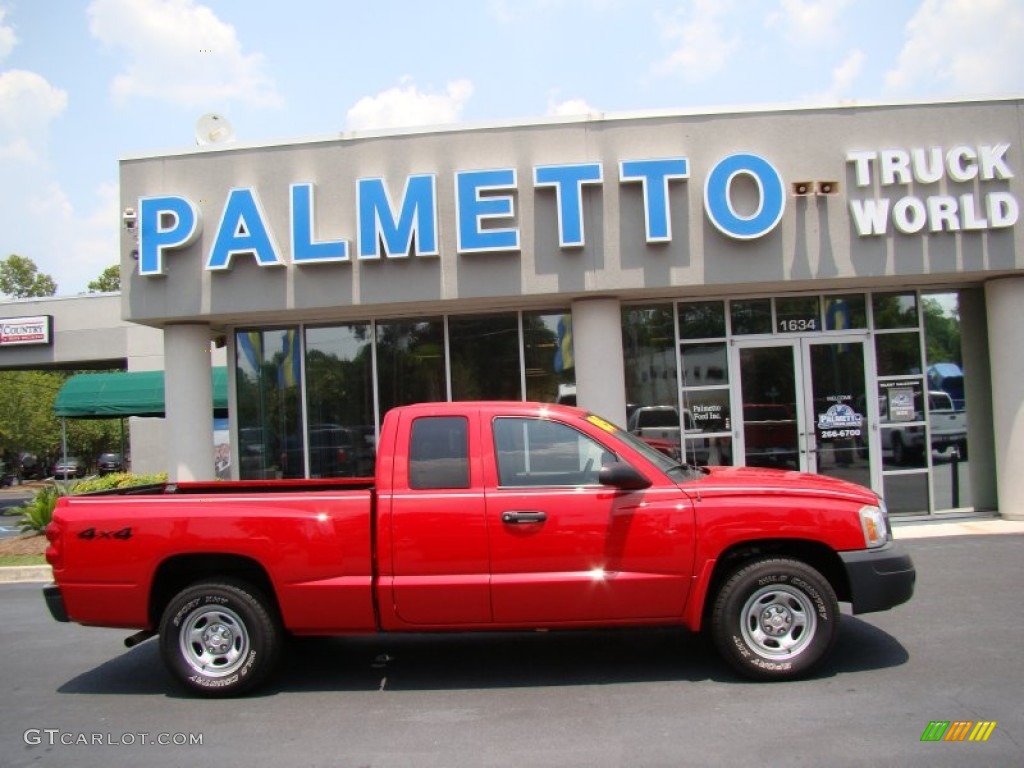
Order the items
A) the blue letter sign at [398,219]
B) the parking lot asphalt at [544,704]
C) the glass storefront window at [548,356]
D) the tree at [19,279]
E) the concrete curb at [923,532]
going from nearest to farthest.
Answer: the parking lot asphalt at [544,704]
the concrete curb at [923,532]
the blue letter sign at [398,219]
the glass storefront window at [548,356]
the tree at [19,279]

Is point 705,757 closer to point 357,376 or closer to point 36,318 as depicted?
point 357,376

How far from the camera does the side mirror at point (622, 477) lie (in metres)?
5.20

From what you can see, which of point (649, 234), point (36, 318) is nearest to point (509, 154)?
point (649, 234)

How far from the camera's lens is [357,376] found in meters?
12.6

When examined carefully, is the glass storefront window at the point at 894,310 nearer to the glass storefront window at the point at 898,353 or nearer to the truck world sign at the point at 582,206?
the glass storefront window at the point at 898,353

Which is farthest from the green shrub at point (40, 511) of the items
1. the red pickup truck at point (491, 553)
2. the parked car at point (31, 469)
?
the parked car at point (31, 469)

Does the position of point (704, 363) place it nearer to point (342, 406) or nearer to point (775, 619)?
point (342, 406)

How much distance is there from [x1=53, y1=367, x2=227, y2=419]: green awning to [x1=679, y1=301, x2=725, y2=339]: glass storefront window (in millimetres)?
11371

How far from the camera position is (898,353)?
12.2 meters

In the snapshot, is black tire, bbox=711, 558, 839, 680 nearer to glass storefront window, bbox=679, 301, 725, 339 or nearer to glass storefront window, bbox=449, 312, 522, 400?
glass storefront window, bbox=679, 301, 725, 339

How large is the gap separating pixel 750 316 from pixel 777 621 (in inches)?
298

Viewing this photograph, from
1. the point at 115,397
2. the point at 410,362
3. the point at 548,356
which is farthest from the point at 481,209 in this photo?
the point at 115,397

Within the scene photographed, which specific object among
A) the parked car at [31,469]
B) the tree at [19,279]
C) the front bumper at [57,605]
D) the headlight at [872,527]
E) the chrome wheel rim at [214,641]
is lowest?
the parked car at [31,469]

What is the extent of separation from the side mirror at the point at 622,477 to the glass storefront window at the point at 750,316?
746 cm
